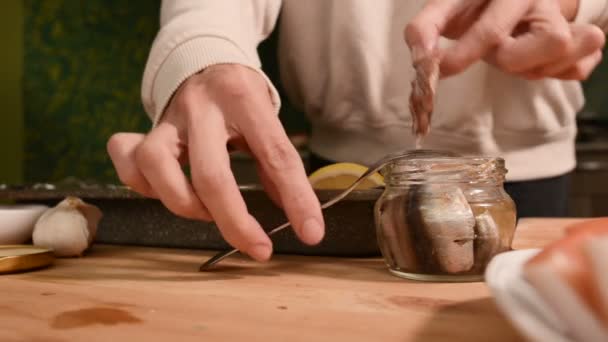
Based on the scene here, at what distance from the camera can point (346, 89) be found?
1.03 meters

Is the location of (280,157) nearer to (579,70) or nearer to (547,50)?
(547,50)

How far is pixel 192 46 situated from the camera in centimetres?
65

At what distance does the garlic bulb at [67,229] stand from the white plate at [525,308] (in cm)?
50

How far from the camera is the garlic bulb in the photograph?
2.25 feet

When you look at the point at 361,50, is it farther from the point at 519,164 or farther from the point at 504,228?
the point at 504,228

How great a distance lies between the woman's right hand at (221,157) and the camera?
55 cm

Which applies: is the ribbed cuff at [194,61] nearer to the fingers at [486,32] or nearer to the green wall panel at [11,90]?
the fingers at [486,32]

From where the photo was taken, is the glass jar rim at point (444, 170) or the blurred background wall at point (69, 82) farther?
the blurred background wall at point (69, 82)

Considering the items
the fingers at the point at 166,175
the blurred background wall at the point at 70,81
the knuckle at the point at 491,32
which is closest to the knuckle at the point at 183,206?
the fingers at the point at 166,175

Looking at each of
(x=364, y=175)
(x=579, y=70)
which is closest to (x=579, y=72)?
(x=579, y=70)

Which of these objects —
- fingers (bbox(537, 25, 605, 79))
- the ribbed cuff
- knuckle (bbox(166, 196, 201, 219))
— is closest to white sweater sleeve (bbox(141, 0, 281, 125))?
the ribbed cuff

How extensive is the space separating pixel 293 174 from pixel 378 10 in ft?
1.76

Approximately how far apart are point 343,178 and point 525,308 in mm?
414

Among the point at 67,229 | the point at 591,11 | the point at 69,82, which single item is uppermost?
the point at 591,11
